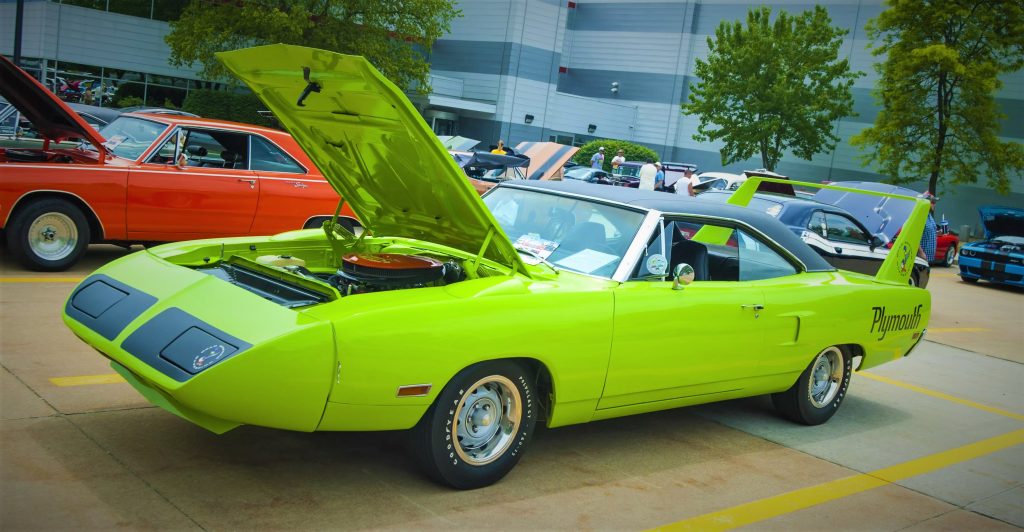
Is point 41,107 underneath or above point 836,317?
above

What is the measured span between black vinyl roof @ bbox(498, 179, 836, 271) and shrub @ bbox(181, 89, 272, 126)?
81.7 ft

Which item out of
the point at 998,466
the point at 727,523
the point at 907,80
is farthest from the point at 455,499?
the point at 907,80

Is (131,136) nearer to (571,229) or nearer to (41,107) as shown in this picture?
(41,107)

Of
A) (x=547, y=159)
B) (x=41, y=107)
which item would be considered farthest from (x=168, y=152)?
(x=547, y=159)

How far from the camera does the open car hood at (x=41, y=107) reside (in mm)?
7773

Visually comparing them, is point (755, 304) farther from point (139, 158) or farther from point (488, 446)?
point (139, 158)

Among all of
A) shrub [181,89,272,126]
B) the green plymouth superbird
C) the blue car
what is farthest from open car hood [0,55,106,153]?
shrub [181,89,272,126]

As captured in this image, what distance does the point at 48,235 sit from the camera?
27.7ft

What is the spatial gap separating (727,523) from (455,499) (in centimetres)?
139

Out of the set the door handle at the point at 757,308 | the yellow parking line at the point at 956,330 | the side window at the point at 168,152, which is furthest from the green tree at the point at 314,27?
the door handle at the point at 757,308

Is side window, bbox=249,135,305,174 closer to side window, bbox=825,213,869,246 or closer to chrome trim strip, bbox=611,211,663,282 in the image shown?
chrome trim strip, bbox=611,211,663,282

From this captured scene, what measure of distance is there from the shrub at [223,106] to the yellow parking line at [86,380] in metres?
24.8

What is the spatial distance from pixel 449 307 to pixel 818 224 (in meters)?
9.14

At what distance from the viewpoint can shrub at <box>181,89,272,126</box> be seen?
2905 centimetres
